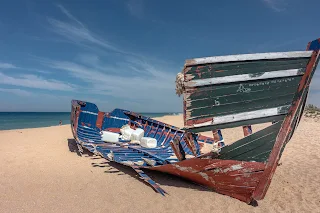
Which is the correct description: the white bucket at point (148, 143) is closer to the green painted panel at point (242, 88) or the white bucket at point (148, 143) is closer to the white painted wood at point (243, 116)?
→ the white painted wood at point (243, 116)

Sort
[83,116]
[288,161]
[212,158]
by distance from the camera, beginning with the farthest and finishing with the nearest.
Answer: [83,116], [288,161], [212,158]

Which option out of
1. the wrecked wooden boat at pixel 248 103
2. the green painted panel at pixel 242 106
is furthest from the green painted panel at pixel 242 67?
the green painted panel at pixel 242 106

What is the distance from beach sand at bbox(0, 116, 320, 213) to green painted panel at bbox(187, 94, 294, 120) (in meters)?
1.82

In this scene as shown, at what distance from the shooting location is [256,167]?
13.5ft

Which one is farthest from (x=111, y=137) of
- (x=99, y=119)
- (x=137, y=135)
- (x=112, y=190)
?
(x=112, y=190)

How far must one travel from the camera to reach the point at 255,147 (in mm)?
4141

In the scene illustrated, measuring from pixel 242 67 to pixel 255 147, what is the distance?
1539 mm

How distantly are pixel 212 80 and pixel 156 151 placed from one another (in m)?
4.34

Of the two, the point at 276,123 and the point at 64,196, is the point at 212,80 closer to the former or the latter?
the point at 276,123

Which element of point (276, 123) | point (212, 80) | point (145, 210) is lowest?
point (145, 210)

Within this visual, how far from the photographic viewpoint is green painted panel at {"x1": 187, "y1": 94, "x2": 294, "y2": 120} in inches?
161

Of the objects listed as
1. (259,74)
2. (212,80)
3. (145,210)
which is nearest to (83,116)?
(145,210)

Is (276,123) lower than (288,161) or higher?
higher

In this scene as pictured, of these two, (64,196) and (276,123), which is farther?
(64,196)
